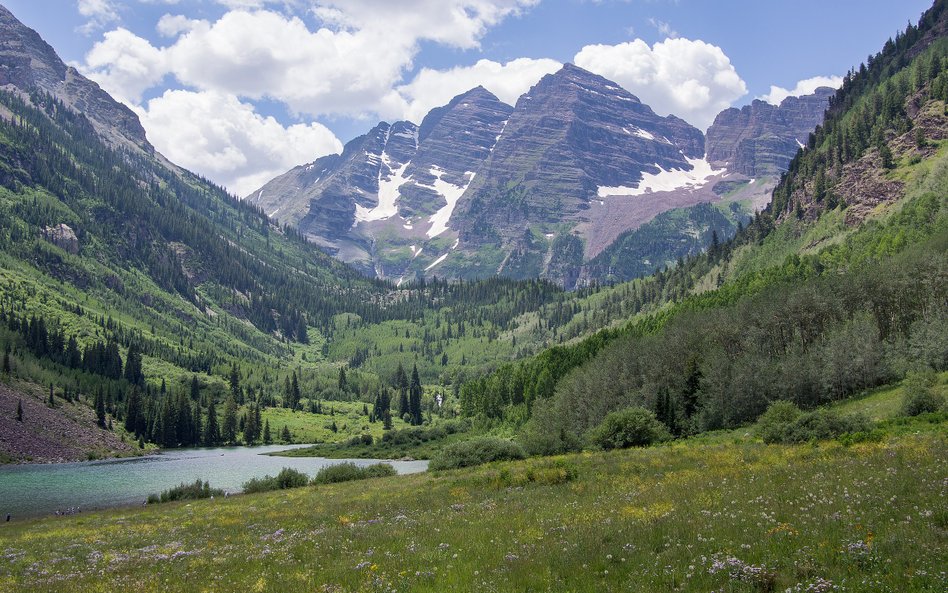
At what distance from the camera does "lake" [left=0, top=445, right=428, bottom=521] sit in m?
77.5

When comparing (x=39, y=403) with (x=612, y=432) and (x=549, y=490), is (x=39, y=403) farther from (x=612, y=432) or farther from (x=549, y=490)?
(x=549, y=490)

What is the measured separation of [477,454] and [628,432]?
16.9 meters

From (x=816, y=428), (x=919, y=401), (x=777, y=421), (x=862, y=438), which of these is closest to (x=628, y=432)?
(x=777, y=421)

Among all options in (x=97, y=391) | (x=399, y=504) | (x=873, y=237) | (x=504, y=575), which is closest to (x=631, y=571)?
(x=504, y=575)

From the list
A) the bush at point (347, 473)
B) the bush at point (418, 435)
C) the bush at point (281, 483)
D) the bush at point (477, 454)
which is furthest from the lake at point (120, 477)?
the bush at point (477, 454)

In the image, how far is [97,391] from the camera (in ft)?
593

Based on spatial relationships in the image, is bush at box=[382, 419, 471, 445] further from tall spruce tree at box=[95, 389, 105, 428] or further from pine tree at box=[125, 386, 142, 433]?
tall spruce tree at box=[95, 389, 105, 428]

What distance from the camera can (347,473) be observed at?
7794cm

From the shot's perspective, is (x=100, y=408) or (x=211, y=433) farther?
(x=211, y=433)

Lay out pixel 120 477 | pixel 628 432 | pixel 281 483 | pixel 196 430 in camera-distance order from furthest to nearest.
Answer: pixel 196 430, pixel 120 477, pixel 281 483, pixel 628 432

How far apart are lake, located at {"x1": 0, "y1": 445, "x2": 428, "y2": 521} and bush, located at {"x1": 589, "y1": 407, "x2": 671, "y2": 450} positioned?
3972 centimetres

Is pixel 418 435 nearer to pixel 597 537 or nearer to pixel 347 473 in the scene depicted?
pixel 347 473

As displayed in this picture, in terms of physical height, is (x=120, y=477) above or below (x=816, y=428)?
below

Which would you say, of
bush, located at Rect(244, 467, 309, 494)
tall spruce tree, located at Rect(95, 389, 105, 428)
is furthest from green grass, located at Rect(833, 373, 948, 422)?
tall spruce tree, located at Rect(95, 389, 105, 428)
